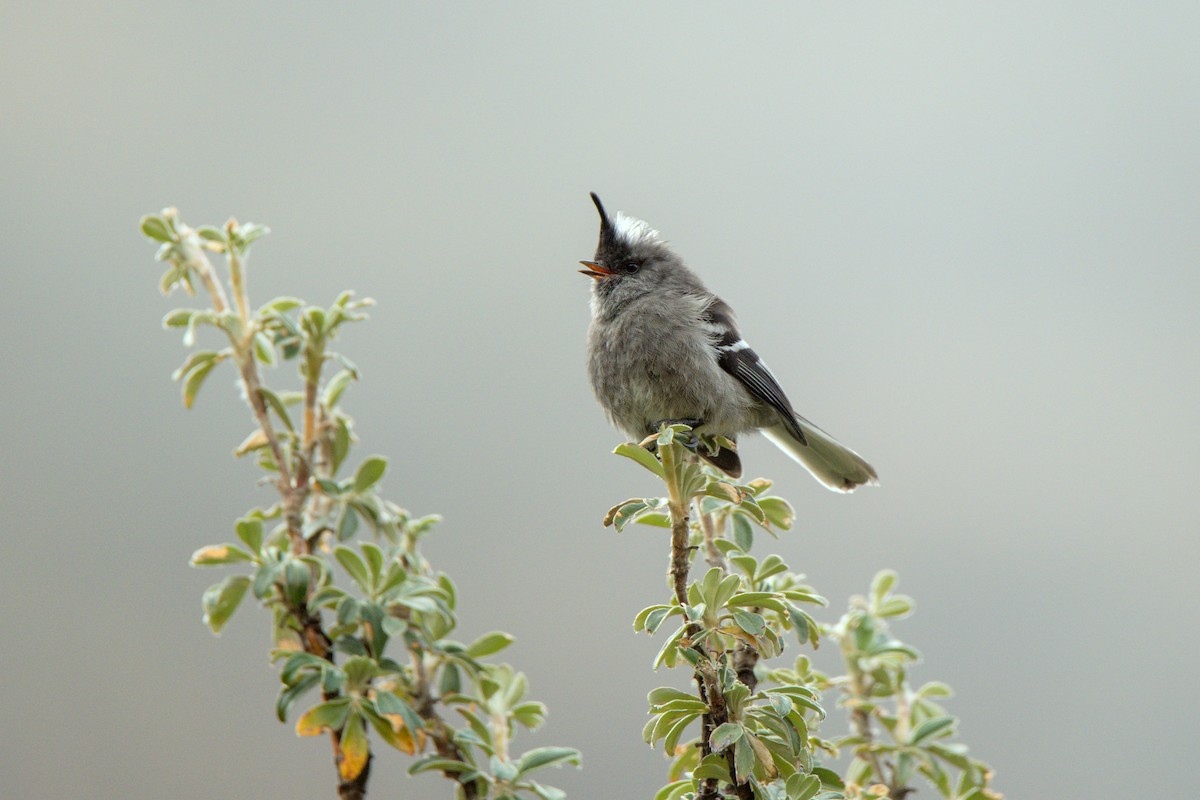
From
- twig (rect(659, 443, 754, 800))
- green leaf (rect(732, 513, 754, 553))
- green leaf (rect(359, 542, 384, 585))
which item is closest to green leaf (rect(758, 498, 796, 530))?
green leaf (rect(732, 513, 754, 553))

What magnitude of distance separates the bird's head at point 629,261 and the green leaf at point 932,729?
1392mm

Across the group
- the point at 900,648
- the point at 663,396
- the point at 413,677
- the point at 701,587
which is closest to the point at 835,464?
the point at 663,396

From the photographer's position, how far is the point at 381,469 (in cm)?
105

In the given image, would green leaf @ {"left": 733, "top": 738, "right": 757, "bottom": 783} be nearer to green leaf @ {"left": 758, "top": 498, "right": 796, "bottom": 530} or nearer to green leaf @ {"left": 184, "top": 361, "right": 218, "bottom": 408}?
green leaf @ {"left": 758, "top": 498, "right": 796, "bottom": 530}

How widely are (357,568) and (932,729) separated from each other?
0.83 m

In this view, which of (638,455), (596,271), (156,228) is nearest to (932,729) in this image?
(638,455)

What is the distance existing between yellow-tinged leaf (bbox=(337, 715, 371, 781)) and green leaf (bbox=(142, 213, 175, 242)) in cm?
54

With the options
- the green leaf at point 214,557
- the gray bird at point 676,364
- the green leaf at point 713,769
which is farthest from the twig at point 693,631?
the gray bird at point 676,364

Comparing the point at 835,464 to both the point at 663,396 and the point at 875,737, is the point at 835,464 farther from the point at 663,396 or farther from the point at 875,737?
the point at 875,737

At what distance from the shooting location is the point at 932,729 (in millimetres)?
1396

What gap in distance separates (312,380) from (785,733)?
657 mm

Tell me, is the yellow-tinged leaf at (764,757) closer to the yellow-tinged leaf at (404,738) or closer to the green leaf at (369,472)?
the yellow-tinged leaf at (404,738)

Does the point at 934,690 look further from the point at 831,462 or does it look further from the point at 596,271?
the point at 596,271

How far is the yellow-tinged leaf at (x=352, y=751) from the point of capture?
925mm
